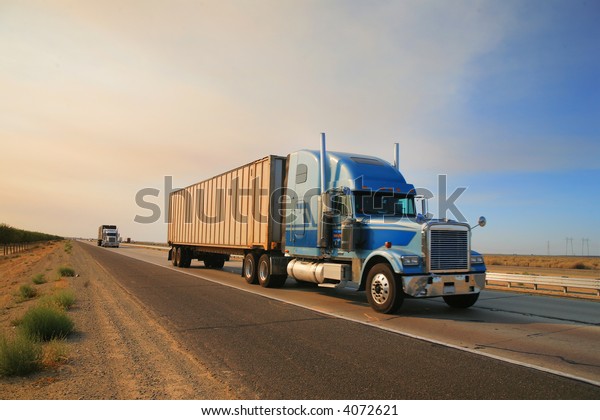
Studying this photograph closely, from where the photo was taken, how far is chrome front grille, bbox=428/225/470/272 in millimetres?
8992

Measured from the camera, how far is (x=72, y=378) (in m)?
4.72

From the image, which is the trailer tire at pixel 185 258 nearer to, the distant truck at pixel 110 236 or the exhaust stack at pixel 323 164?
the exhaust stack at pixel 323 164

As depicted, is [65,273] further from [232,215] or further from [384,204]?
[384,204]

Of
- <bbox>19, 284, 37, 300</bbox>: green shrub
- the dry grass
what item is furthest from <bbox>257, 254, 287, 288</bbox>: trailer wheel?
the dry grass

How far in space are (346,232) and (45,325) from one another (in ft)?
20.8

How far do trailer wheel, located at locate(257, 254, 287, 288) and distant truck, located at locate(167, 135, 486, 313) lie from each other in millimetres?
35

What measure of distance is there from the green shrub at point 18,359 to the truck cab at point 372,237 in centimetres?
641

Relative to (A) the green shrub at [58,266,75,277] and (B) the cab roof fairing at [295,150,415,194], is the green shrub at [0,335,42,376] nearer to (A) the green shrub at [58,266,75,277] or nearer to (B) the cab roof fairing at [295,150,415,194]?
(B) the cab roof fairing at [295,150,415,194]

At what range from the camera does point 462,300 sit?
10141mm

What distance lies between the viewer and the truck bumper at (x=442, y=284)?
864cm

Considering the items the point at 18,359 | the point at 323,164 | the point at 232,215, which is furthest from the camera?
the point at 232,215

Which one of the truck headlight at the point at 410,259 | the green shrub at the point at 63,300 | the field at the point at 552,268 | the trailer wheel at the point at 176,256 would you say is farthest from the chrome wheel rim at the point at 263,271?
the field at the point at 552,268

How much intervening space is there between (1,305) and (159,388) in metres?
10.4

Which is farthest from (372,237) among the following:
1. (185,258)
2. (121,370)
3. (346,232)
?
(185,258)
